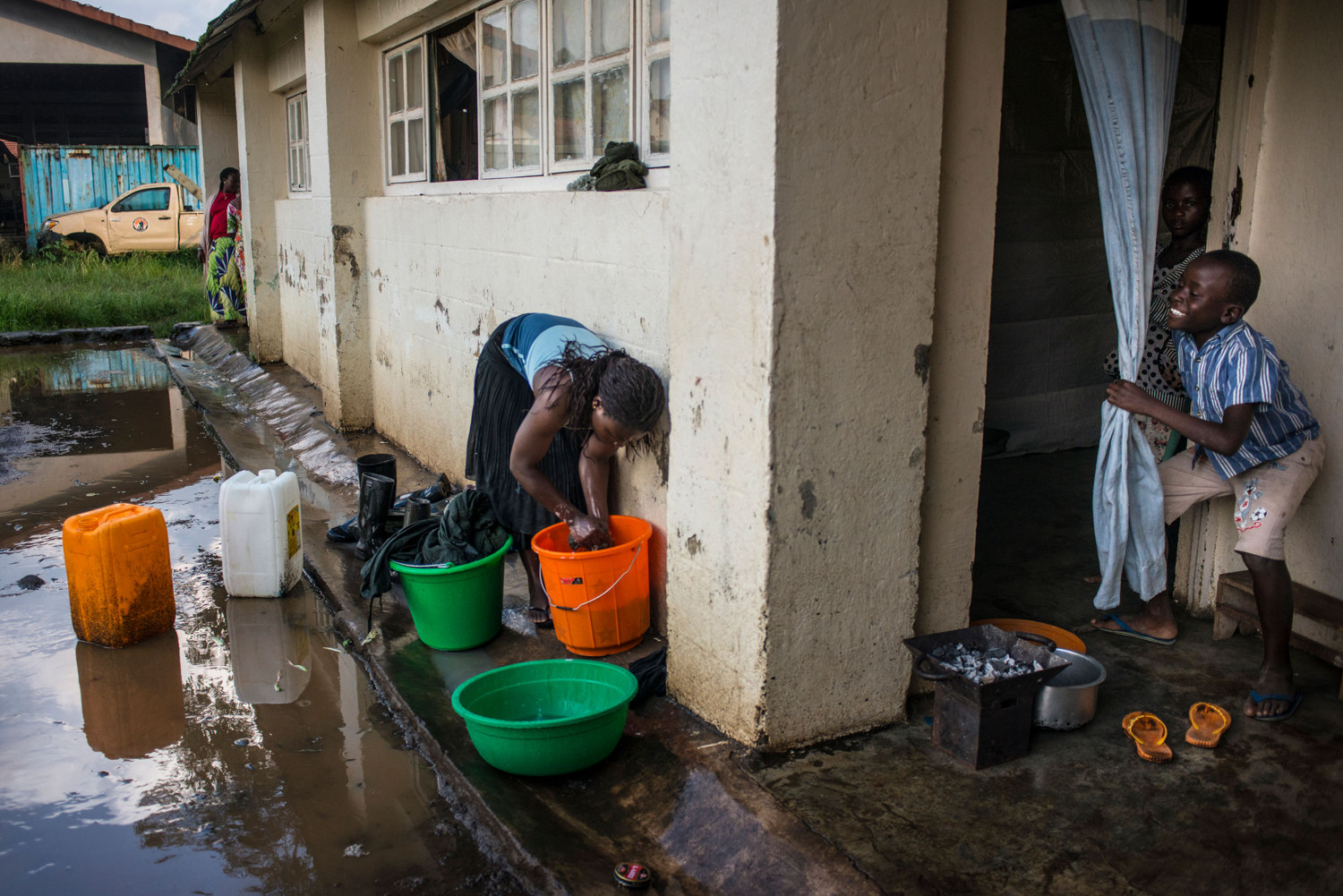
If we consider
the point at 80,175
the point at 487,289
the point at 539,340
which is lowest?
the point at 539,340

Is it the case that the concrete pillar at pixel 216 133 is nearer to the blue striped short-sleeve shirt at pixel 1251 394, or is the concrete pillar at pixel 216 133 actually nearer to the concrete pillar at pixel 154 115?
the concrete pillar at pixel 154 115

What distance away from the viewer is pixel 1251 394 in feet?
10.8

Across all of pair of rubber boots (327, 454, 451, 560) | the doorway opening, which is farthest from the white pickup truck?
the doorway opening

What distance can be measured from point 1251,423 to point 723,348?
71.8 inches

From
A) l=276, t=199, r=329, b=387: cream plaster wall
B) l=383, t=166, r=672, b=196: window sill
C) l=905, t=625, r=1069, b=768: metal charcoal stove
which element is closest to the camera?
l=905, t=625, r=1069, b=768: metal charcoal stove

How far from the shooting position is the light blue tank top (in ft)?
13.1

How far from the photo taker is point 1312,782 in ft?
9.91

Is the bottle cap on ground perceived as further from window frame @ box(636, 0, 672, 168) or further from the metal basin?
window frame @ box(636, 0, 672, 168)

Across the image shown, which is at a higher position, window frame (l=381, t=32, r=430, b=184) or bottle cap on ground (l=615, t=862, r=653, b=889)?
window frame (l=381, t=32, r=430, b=184)

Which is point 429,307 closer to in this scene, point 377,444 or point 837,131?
point 377,444

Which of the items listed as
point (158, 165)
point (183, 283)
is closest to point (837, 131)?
point (183, 283)

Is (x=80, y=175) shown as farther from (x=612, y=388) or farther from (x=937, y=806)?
(x=937, y=806)

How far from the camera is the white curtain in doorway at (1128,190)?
3.37m

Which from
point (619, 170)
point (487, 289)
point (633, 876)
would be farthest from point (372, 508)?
point (633, 876)
